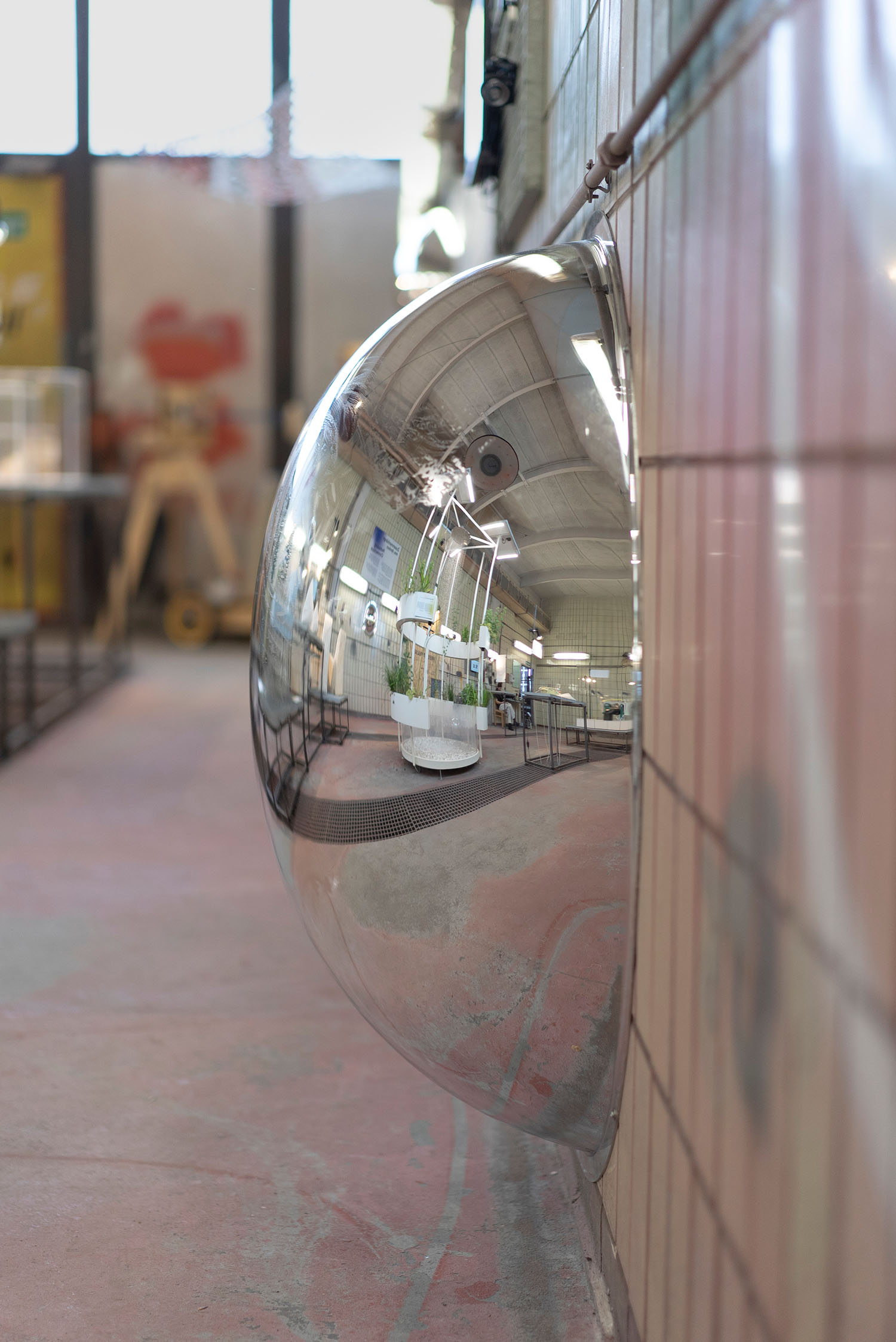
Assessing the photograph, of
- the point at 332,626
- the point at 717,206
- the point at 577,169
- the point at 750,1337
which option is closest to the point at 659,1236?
the point at 750,1337

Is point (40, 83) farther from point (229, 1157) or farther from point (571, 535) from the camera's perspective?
point (571, 535)

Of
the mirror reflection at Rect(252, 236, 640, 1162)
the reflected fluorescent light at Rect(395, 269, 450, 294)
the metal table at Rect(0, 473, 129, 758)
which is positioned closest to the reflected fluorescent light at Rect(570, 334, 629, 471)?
the mirror reflection at Rect(252, 236, 640, 1162)

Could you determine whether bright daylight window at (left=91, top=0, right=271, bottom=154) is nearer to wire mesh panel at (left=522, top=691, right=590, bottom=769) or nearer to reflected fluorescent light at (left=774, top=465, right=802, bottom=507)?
wire mesh panel at (left=522, top=691, right=590, bottom=769)

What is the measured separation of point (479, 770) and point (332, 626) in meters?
0.15

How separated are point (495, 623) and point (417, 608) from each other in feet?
0.20

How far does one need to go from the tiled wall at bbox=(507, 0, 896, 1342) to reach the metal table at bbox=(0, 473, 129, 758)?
2579 millimetres

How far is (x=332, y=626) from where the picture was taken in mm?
844

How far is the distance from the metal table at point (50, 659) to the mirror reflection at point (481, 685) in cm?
230

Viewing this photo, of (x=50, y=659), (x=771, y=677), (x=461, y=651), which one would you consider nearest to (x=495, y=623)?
(x=461, y=651)

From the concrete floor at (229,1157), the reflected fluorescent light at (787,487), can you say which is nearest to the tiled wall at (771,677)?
the reflected fluorescent light at (787,487)

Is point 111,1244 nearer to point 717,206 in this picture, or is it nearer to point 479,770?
point 479,770

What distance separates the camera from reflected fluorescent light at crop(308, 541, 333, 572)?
860 millimetres

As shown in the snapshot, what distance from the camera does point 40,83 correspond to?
550 centimetres

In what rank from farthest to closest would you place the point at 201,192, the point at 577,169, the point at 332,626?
the point at 201,192, the point at 577,169, the point at 332,626
